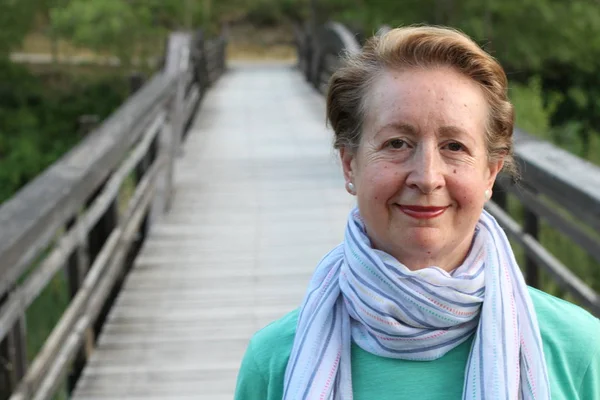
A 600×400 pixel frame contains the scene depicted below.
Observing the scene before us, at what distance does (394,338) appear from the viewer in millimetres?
1508

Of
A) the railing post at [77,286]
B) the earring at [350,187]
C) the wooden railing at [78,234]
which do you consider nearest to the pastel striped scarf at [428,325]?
the earring at [350,187]

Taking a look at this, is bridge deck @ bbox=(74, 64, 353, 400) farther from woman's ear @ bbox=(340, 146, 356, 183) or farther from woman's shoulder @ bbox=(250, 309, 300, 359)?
woman's shoulder @ bbox=(250, 309, 300, 359)

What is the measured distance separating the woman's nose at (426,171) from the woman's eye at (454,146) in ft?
0.09

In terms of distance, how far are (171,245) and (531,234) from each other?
237 cm

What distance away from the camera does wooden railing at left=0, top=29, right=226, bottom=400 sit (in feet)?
9.71

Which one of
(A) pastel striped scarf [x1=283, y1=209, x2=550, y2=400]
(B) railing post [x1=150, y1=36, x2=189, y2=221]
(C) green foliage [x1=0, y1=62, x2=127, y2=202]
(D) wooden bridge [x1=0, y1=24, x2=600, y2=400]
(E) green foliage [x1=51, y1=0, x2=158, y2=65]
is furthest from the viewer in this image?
(C) green foliage [x1=0, y1=62, x2=127, y2=202]

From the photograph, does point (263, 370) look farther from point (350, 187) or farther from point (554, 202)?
point (554, 202)

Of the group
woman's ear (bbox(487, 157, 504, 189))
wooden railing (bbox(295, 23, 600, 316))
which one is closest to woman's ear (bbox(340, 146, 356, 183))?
woman's ear (bbox(487, 157, 504, 189))

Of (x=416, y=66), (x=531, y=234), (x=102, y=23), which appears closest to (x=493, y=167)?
(x=416, y=66)

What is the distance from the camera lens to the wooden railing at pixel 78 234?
2.96 metres

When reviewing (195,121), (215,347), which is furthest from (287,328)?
(195,121)

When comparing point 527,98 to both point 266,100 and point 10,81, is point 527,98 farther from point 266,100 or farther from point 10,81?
point 10,81

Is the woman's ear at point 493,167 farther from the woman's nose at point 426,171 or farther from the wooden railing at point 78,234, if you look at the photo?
the wooden railing at point 78,234

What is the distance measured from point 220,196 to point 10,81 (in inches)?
992
